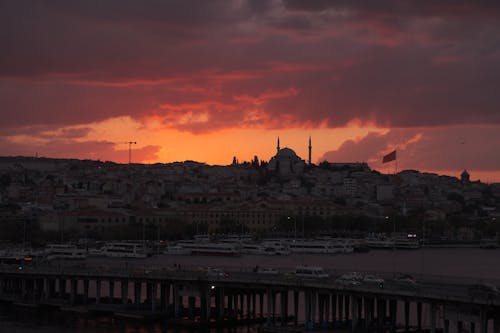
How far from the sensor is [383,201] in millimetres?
173125

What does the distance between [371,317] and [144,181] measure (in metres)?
141

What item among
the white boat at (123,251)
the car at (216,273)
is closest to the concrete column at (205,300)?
the car at (216,273)

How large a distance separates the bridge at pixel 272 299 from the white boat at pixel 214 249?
127 feet

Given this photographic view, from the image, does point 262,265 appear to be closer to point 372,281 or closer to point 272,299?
point 272,299

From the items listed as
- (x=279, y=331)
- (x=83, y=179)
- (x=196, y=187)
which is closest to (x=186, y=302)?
(x=279, y=331)

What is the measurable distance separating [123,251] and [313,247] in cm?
1804

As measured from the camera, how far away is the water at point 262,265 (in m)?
43.2

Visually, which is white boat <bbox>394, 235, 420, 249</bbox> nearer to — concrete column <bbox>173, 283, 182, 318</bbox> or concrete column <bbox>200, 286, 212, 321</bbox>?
concrete column <bbox>173, 283, 182, 318</bbox>

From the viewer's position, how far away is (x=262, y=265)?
255ft

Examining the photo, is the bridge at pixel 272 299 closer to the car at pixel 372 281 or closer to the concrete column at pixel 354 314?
the concrete column at pixel 354 314

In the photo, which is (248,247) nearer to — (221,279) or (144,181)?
(221,279)

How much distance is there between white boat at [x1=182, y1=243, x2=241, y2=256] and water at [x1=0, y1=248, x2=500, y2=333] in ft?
6.66

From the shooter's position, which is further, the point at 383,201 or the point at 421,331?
the point at 383,201

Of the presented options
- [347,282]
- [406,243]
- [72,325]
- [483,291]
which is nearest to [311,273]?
[347,282]
